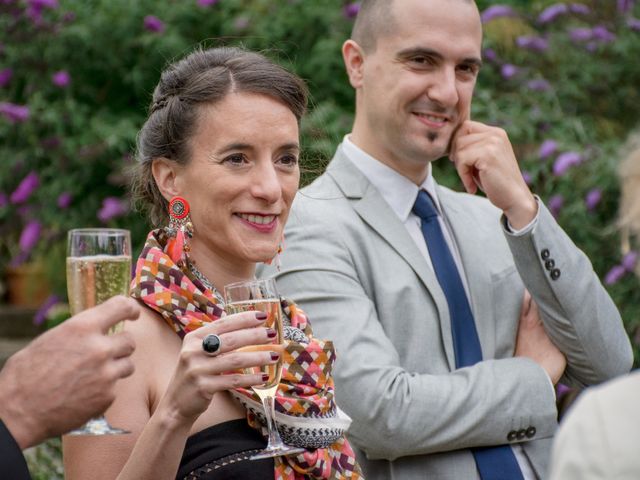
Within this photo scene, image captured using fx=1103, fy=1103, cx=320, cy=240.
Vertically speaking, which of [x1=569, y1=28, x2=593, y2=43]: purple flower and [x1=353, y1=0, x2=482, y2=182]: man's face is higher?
[x1=569, y1=28, x2=593, y2=43]: purple flower

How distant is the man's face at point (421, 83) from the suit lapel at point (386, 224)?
0.43 ft

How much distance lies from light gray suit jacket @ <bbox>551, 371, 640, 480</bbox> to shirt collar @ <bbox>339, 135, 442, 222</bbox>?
2.23 metres

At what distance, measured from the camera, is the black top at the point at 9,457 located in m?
2.06

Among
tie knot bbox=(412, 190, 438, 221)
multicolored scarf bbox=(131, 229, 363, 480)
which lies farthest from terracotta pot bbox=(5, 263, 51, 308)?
multicolored scarf bbox=(131, 229, 363, 480)

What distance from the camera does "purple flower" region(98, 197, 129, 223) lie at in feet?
19.8

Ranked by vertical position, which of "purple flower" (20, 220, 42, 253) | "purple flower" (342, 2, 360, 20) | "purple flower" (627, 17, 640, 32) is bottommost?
"purple flower" (20, 220, 42, 253)

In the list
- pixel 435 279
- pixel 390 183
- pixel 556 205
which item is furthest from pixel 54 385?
pixel 556 205

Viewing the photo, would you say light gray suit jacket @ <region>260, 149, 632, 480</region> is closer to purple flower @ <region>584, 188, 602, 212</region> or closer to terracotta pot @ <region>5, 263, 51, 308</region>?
purple flower @ <region>584, 188, 602, 212</region>

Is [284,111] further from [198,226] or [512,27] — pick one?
[512,27]

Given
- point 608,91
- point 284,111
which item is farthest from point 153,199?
point 608,91

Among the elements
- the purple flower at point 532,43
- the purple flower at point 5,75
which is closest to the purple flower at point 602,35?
the purple flower at point 532,43

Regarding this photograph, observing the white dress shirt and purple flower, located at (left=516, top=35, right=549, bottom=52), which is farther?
purple flower, located at (left=516, top=35, right=549, bottom=52)

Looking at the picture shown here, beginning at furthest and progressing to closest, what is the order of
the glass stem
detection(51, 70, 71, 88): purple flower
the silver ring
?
detection(51, 70, 71, 88): purple flower → the glass stem → the silver ring

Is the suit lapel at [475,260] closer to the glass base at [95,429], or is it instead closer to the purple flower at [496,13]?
the glass base at [95,429]
